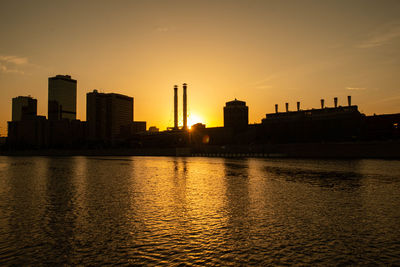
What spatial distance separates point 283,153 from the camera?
116m

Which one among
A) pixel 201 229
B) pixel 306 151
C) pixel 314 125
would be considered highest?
pixel 314 125

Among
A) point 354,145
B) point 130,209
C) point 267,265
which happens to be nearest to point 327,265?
point 267,265

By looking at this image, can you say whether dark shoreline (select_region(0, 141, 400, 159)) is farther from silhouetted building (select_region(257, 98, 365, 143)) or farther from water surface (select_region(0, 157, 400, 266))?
water surface (select_region(0, 157, 400, 266))

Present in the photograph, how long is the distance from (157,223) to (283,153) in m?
105

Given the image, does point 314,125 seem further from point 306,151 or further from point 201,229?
point 201,229

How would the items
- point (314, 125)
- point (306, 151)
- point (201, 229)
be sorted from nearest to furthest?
point (201, 229) → point (306, 151) → point (314, 125)

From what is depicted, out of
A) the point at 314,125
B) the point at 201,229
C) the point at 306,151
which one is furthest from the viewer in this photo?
the point at 314,125

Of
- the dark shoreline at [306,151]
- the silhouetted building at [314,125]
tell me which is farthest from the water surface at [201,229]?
the silhouetted building at [314,125]

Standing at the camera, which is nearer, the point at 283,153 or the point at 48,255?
the point at 48,255

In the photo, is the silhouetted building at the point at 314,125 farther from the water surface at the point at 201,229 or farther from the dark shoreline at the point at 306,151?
the water surface at the point at 201,229

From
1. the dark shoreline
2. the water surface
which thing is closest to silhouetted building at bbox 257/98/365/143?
the dark shoreline

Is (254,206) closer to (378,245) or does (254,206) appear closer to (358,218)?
(358,218)

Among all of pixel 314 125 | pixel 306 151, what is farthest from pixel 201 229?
pixel 314 125

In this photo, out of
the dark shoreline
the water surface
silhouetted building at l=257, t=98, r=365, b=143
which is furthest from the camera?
silhouetted building at l=257, t=98, r=365, b=143
